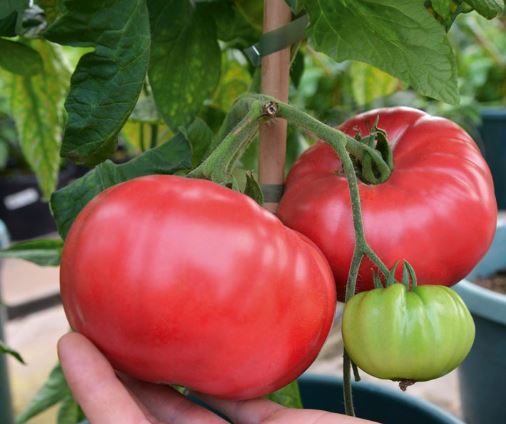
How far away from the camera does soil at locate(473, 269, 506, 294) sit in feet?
3.66

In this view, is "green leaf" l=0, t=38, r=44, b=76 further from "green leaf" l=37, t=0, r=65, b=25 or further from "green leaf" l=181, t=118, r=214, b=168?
"green leaf" l=181, t=118, r=214, b=168

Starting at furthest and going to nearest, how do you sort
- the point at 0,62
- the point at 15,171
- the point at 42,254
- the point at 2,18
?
the point at 15,171
the point at 42,254
the point at 0,62
the point at 2,18

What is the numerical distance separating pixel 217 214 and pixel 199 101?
0.95ft

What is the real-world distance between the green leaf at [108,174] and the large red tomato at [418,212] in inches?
4.2

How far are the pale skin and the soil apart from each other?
0.72 metres

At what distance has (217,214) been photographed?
0.39m

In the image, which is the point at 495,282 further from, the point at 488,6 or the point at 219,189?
the point at 219,189

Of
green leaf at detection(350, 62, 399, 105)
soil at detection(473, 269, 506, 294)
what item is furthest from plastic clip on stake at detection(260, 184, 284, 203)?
soil at detection(473, 269, 506, 294)

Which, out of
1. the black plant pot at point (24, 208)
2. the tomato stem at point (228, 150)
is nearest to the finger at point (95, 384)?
the tomato stem at point (228, 150)

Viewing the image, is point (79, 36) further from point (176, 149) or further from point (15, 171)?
point (15, 171)

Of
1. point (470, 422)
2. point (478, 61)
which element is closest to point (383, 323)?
point (470, 422)

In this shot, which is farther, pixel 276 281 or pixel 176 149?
pixel 176 149

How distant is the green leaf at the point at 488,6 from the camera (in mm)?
479

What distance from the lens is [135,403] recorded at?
1.41 ft
